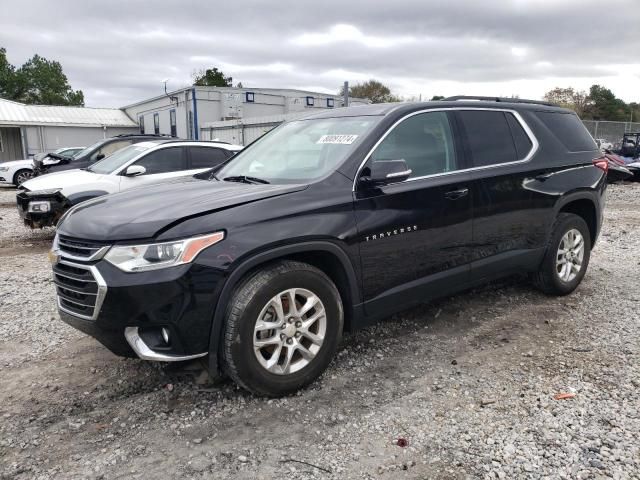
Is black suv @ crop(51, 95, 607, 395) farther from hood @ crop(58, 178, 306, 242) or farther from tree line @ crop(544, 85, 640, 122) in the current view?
A: tree line @ crop(544, 85, 640, 122)

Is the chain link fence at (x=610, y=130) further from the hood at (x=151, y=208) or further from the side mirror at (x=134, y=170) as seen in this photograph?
the hood at (x=151, y=208)

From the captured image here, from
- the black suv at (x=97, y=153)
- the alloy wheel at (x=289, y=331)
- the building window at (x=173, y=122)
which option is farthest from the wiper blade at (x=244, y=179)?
the building window at (x=173, y=122)

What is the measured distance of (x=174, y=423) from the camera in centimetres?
298

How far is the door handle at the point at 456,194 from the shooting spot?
12.5ft

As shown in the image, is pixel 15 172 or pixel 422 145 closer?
pixel 422 145

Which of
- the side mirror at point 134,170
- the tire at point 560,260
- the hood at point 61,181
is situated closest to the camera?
the tire at point 560,260

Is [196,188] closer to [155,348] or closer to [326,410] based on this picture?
[155,348]

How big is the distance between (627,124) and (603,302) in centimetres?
2857

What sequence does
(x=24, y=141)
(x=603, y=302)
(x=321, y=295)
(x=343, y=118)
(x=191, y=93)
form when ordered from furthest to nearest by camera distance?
(x=24, y=141), (x=191, y=93), (x=603, y=302), (x=343, y=118), (x=321, y=295)

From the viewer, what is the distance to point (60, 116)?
34562 mm

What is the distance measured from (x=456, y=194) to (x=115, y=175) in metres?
5.81

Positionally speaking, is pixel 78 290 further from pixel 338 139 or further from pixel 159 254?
pixel 338 139

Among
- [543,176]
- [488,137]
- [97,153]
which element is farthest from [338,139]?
[97,153]

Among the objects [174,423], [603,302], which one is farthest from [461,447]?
[603,302]
